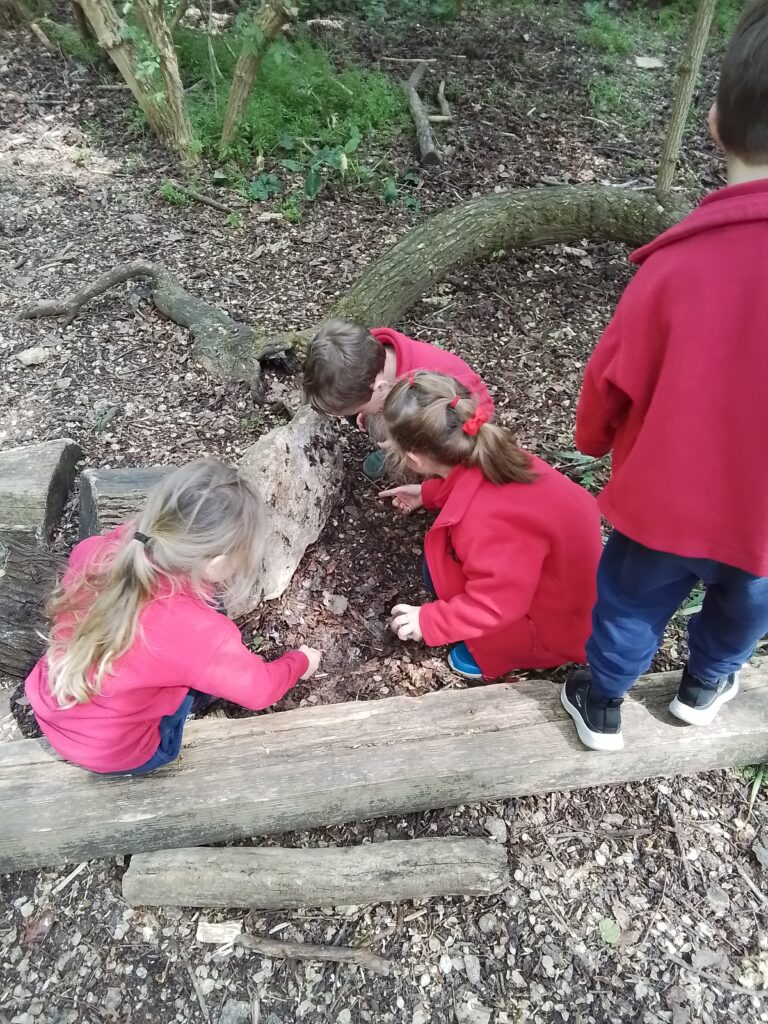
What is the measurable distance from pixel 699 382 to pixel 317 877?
1668 millimetres

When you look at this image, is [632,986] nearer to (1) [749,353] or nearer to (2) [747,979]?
(2) [747,979]

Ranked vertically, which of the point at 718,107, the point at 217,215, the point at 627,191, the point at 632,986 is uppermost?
the point at 718,107

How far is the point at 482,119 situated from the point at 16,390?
434cm

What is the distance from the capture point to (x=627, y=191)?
4398mm

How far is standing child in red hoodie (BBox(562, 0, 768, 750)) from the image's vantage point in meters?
1.33

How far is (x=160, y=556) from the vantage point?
178cm

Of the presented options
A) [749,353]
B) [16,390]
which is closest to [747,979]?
[749,353]

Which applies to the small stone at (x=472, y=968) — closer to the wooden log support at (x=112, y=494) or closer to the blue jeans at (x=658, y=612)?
the blue jeans at (x=658, y=612)

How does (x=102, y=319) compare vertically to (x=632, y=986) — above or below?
above

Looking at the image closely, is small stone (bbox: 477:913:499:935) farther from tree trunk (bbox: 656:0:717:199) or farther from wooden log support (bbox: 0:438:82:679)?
tree trunk (bbox: 656:0:717:199)

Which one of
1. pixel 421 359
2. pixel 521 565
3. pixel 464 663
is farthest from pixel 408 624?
pixel 421 359

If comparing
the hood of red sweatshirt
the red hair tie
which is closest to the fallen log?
the red hair tie

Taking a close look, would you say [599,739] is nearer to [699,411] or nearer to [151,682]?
[699,411]

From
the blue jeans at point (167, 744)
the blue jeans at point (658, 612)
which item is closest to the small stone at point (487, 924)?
the blue jeans at point (658, 612)
